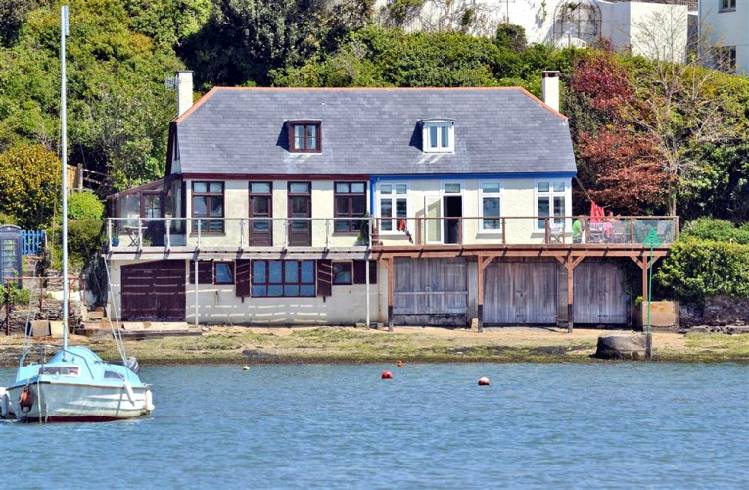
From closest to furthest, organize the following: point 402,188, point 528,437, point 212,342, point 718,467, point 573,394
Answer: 1. point 718,467
2. point 528,437
3. point 573,394
4. point 212,342
5. point 402,188

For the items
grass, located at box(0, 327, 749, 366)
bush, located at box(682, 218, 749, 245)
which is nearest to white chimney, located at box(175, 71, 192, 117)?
grass, located at box(0, 327, 749, 366)

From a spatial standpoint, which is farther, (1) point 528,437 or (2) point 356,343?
(2) point 356,343

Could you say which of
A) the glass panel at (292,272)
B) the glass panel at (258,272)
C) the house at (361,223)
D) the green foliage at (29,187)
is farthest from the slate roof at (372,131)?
the green foliage at (29,187)

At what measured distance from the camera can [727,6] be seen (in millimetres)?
76500

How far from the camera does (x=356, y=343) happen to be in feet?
186

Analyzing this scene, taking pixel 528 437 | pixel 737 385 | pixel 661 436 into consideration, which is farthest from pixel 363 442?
pixel 737 385

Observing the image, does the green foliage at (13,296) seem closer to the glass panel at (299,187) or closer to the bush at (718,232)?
the glass panel at (299,187)

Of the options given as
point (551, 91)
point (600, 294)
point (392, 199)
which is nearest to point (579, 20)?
point (551, 91)

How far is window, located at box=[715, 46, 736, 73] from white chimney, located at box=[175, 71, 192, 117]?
24.1 meters

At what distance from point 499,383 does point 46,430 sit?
1408 cm

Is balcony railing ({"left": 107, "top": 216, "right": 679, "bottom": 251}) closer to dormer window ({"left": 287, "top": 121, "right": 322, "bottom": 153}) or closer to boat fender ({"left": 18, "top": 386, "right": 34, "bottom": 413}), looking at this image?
dormer window ({"left": 287, "top": 121, "right": 322, "bottom": 153})

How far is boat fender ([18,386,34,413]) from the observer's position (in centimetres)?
4344

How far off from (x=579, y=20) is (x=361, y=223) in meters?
21.6

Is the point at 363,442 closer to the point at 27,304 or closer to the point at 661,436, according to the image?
the point at 661,436
